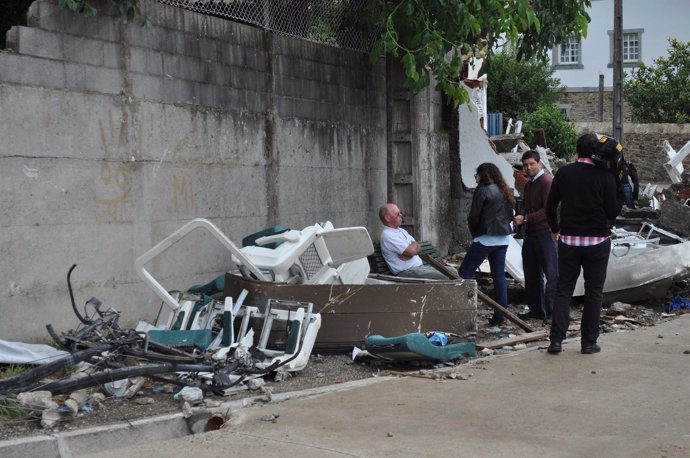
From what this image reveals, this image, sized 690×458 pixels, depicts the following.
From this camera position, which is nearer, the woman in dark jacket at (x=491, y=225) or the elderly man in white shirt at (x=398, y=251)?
the elderly man in white shirt at (x=398, y=251)

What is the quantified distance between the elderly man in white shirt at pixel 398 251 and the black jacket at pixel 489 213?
0.74m

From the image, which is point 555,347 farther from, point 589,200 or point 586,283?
point 589,200

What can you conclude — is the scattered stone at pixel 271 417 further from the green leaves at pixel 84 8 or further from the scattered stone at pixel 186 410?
the green leaves at pixel 84 8

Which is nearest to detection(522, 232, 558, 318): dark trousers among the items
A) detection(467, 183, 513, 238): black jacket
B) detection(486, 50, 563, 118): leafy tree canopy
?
detection(467, 183, 513, 238): black jacket

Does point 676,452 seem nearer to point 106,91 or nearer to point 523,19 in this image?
point 106,91

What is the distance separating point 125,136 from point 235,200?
1.54 meters

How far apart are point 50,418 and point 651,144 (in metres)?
24.3

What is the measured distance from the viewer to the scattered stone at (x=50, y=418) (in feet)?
17.0

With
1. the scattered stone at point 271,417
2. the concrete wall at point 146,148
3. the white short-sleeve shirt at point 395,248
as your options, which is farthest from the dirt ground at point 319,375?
the concrete wall at point 146,148

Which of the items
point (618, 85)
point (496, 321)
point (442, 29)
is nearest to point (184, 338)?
point (496, 321)

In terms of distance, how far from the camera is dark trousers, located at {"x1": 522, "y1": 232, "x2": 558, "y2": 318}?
920cm

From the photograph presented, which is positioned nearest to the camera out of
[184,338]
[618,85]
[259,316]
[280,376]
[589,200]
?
[280,376]

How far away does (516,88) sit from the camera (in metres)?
34.2

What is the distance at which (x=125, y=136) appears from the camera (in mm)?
7742
